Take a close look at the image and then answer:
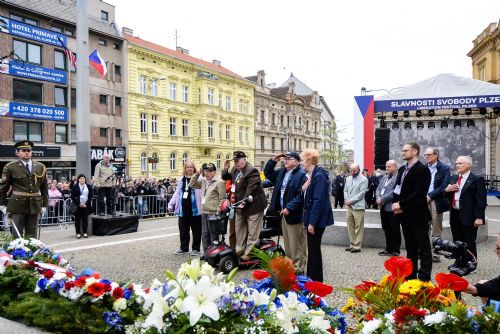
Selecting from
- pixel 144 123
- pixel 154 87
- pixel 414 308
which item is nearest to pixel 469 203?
pixel 414 308

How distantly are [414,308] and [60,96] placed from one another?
3783 cm

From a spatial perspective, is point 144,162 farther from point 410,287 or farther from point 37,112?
point 410,287

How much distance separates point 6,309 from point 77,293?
67cm

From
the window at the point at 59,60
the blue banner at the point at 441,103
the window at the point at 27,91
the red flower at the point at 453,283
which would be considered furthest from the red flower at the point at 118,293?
the window at the point at 59,60

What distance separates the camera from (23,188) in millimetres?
7320

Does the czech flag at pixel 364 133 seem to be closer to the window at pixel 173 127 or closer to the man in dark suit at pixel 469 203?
the man in dark suit at pixel 469 203

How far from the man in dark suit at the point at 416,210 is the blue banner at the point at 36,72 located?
31.6 meters

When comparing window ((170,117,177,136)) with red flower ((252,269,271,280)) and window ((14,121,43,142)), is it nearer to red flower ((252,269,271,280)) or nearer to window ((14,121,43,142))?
window ((14,121,43,142))

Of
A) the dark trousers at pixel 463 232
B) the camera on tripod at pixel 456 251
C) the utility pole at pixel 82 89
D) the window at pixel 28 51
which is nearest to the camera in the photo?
the camera on tripod at pixel 456 251

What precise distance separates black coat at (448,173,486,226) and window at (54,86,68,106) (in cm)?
3470

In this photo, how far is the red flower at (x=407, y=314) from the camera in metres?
2.39

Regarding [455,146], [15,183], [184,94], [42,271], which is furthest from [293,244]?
[184,94]

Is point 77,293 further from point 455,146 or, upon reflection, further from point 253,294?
point 455,146

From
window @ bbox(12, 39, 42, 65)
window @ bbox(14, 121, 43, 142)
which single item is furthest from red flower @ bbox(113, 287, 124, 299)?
window @ bbox(12, 39, 42, 65)
